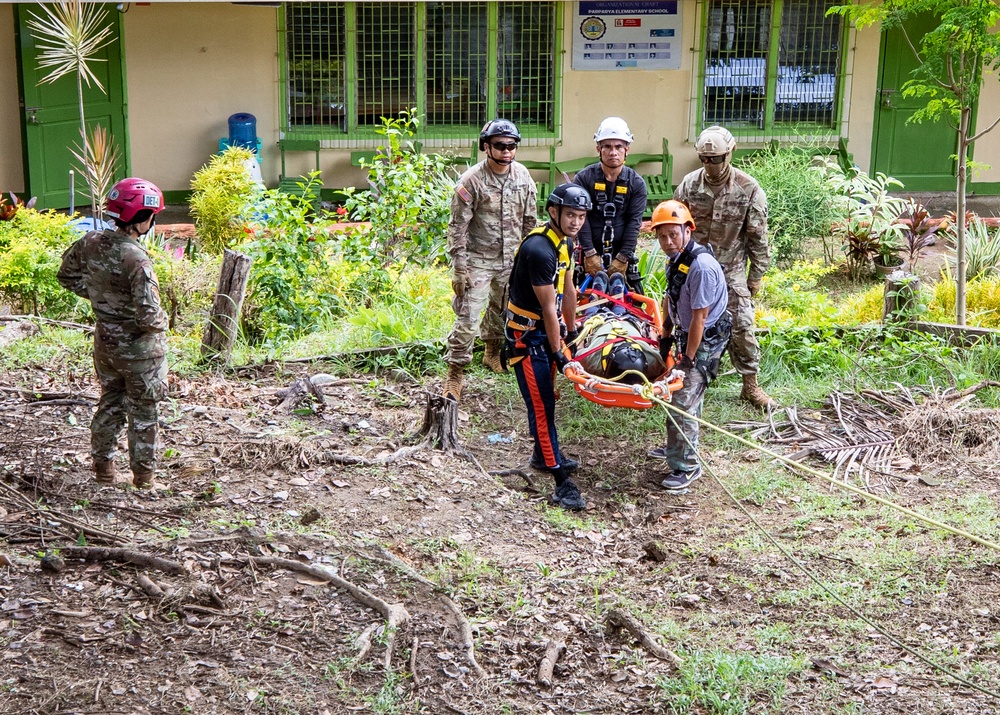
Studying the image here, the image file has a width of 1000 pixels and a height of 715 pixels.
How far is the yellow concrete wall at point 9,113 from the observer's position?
38.4ft

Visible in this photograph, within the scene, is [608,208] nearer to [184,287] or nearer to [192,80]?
[184,287]

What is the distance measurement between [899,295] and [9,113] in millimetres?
9010

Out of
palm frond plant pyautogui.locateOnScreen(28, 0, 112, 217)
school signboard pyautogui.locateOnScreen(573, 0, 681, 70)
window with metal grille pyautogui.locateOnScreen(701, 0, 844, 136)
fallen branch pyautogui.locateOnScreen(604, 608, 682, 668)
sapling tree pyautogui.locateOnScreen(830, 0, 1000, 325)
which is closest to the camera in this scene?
fallen branch pyautogui.locateOnScreen(604, 608, 682, 668)

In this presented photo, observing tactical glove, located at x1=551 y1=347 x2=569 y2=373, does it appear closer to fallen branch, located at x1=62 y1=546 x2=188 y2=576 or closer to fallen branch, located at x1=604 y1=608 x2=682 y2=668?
fallen branch, located at x1=604 y1=608 x2=682 y2=668

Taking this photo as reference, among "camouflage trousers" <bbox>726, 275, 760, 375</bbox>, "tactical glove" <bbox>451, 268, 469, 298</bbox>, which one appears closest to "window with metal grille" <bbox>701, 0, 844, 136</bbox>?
"camouflage trousers" <bbox>726, 275, 760, 375</bbox>

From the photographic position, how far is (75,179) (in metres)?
12.2

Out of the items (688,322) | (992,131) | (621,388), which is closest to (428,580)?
Result: (621,388)

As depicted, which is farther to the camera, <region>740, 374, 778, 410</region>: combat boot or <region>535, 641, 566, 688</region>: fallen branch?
<region>740, 374, 778, 410</region>: combat boot

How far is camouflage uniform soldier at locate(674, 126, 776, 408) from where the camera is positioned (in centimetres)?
700

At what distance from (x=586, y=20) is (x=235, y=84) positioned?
3.97 metres

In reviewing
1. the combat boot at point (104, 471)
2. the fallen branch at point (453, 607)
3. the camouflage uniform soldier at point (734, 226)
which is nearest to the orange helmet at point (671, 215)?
the camouflage uniform soldier at point (734, 226)

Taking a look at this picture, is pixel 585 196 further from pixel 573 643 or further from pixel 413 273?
pixel 413 273

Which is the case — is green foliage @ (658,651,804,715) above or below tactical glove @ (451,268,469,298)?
below

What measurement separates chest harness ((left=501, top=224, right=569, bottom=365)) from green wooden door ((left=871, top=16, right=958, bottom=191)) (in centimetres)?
870
